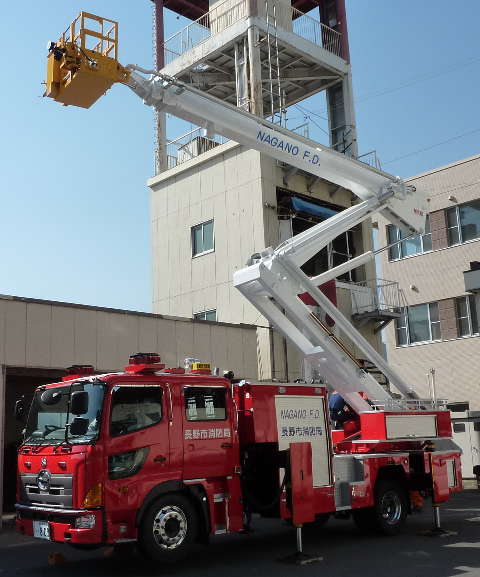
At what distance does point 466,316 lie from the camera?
1158 inches

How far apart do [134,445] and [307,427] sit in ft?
10.3

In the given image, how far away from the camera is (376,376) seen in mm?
13023

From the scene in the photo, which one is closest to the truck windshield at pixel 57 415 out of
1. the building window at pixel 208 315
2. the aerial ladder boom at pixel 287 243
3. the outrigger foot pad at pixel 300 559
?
the outrigger foot pad at pixel 300 559

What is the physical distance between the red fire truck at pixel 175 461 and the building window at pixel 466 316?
1877 centimetres

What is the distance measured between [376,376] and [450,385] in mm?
17564

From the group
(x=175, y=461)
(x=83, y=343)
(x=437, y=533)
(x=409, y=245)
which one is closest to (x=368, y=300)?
(x=409, y=245)

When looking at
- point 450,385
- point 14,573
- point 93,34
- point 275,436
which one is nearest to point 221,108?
point 93,34

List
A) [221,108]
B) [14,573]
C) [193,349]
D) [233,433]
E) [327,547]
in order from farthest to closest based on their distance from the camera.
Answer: [193,349], [221,108], [327,547], [233,433], [14,573]

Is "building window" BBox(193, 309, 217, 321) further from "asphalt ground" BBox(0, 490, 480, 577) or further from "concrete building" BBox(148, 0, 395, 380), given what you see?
"asphalt ground" BBox(0, 490, 480, 577)

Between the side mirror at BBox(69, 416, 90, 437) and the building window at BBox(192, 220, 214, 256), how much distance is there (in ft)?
46.3

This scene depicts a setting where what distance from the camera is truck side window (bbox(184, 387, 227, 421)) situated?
9.85 metres

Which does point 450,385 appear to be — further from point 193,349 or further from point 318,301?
point 318,301

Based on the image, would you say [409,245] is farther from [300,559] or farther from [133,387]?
[133,387]

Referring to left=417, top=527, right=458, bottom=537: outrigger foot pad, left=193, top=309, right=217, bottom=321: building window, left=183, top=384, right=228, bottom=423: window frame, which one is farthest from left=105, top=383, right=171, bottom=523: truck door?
left=193, top=309, right=217, bottom=321: building window
